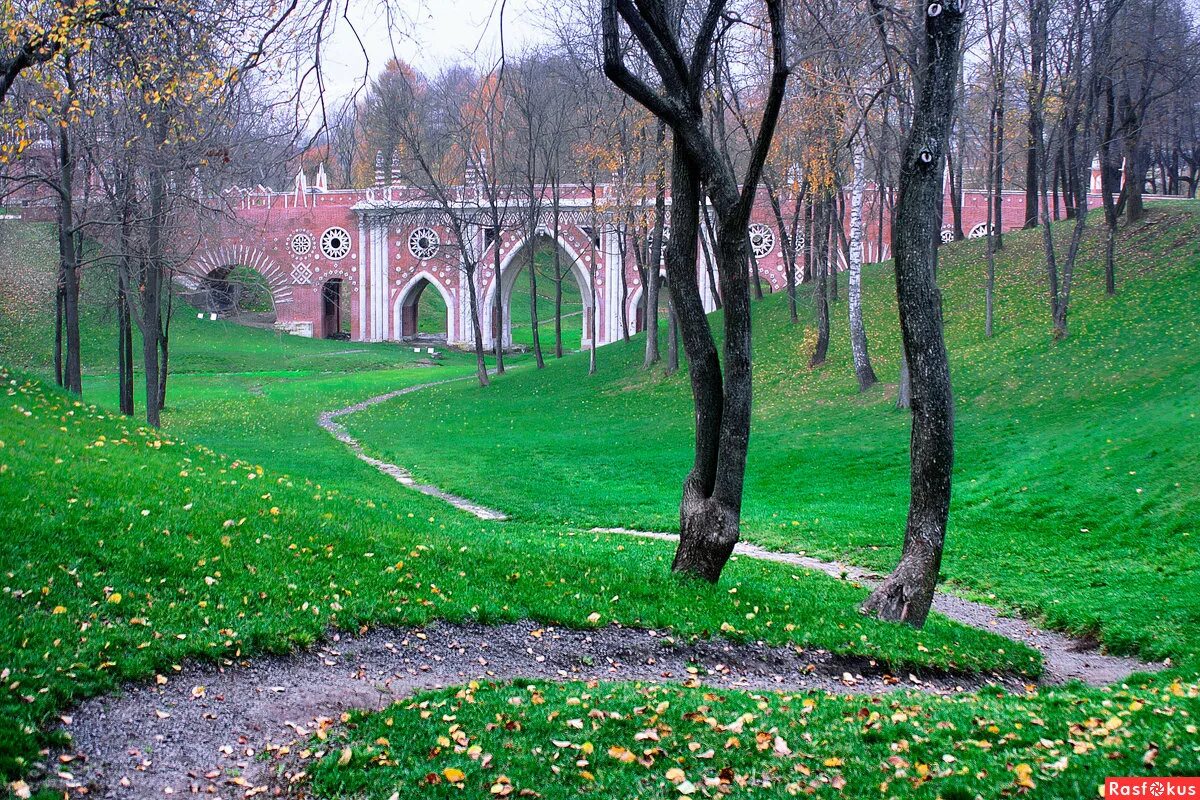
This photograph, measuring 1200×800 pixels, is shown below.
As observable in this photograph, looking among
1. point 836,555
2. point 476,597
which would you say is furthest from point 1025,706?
point 836,555

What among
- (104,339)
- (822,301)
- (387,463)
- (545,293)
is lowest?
(387,463)

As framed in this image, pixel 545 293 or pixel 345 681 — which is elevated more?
pixel 545 293

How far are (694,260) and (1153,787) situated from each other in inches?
225

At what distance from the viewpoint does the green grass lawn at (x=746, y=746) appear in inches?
175

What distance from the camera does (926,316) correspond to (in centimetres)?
798

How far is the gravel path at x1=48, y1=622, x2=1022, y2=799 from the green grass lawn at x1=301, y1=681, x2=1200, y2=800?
44cm

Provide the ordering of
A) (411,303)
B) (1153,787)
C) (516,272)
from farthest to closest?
(411,303), (516,272), (1153,787)

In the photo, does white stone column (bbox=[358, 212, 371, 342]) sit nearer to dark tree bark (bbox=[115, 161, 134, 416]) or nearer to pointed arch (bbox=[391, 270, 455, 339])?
pointed arch (bbox=[391, 270, 455, 339])

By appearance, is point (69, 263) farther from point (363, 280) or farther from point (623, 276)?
point (363, 280)

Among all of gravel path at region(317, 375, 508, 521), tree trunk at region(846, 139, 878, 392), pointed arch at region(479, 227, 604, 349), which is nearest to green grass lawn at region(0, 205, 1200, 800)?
gravel path at region(317, 375, 508, 521)

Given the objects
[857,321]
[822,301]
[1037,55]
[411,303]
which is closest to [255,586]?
[857,321]

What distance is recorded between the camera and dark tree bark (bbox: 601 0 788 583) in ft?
26.1

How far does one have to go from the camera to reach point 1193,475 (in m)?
12.4

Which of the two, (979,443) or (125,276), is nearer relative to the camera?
(979,443)
